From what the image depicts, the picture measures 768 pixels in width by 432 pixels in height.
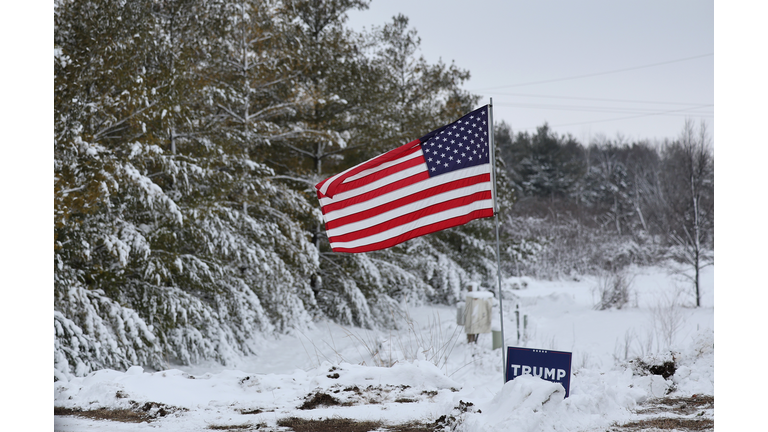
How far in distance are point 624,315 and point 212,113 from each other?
23.1 ft

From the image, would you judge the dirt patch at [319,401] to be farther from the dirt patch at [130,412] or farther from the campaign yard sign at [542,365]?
the campaign yard sign at [542,365]

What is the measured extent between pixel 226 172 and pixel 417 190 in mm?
4240

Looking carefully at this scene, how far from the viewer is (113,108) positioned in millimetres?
5555

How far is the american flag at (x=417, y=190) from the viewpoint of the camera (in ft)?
11.0

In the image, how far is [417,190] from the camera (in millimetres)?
3416

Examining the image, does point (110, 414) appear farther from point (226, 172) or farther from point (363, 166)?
point (226, 172)

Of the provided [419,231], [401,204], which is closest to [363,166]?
[401,204]

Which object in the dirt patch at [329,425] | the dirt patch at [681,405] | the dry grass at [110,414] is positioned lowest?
the dry grass at [110,414]

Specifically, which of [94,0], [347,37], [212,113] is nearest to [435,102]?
[347,37]

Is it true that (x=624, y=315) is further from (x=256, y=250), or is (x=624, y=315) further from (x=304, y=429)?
(x=304, y=429)

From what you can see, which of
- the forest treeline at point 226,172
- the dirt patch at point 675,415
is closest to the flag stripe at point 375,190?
the dirt patch at point 675,415

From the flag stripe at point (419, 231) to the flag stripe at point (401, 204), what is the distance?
0.10 m

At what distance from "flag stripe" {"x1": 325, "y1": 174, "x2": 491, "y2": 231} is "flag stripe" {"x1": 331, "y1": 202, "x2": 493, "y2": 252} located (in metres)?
0.10
